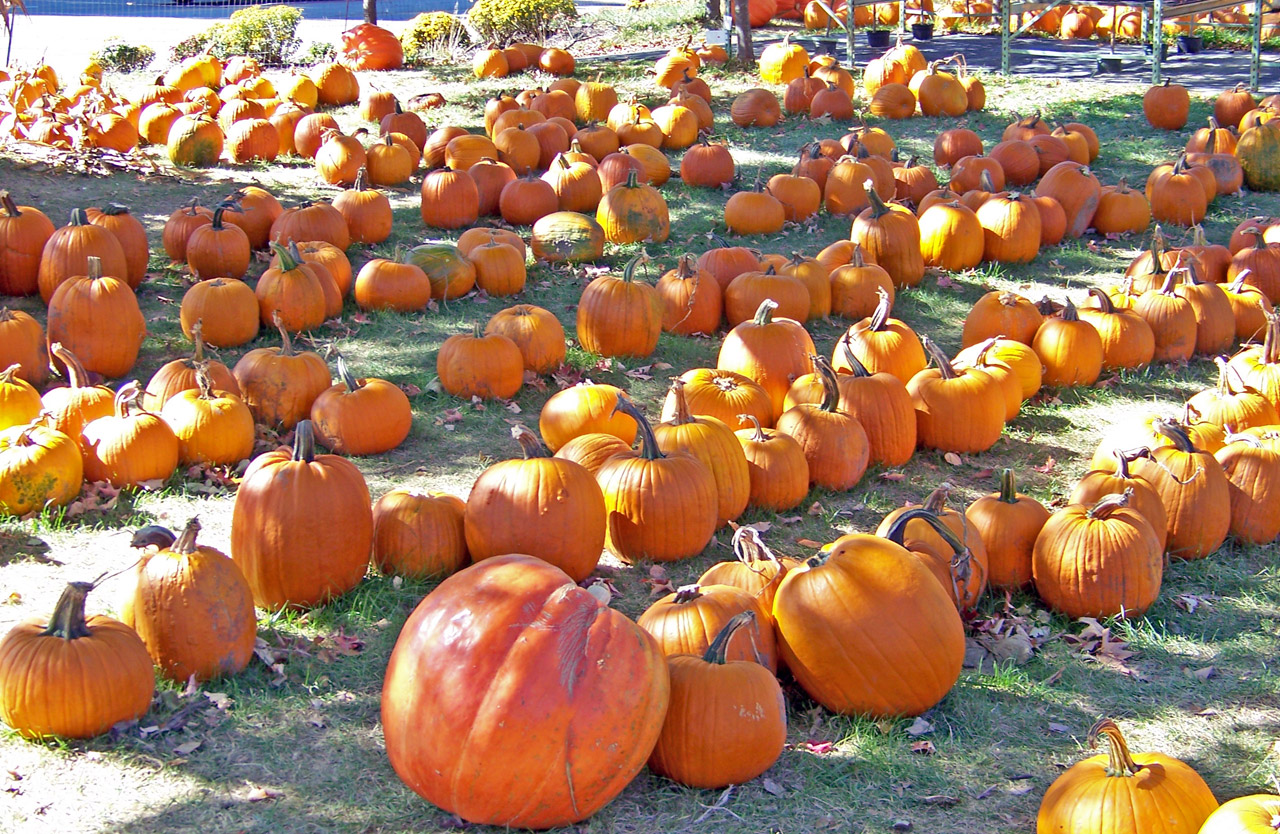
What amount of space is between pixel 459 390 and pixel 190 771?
3.31 m

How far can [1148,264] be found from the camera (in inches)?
298

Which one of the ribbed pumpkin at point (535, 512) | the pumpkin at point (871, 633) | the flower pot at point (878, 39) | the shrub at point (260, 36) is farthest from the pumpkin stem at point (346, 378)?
the flower pot at point (878, 39)

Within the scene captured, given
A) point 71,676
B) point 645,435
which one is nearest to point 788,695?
point 645,435

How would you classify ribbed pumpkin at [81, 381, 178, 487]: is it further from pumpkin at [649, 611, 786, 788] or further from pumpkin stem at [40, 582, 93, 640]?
pumpkin at [649, 611, 786, 788]

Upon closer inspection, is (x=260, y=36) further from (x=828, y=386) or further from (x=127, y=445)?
(x=828, y=386)

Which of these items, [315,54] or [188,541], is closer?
[188,541]

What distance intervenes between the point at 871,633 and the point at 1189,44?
15160mm

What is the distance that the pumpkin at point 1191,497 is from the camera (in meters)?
4.86

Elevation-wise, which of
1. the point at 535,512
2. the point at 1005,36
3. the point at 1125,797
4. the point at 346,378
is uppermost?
the point at 1005,36

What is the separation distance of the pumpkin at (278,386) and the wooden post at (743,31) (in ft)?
34.2

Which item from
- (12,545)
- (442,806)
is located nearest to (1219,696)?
(442,806)

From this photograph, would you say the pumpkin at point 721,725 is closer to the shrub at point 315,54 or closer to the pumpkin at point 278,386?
the pumpkin at point 278,386

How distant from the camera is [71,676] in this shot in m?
3.44

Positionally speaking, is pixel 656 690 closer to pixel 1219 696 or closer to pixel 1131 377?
pixel 1219 696
